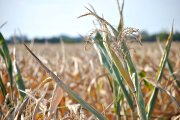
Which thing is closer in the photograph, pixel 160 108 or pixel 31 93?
pixel 31 93

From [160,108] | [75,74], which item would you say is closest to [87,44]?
[160,108]

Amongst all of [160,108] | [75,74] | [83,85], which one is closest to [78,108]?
[160,108]

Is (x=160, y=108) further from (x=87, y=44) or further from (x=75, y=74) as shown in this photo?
(x=87, y=44)

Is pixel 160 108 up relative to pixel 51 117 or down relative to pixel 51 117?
down

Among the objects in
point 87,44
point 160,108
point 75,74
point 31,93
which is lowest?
point 160,108

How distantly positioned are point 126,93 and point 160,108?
0.91m

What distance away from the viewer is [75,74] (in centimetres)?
238

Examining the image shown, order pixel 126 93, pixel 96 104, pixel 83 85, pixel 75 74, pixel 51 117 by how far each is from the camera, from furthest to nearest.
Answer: pixel 75 74
pixel 83 85
pixel 96 104
pixel 126 93
pixel 51 117

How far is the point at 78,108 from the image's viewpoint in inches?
34.9

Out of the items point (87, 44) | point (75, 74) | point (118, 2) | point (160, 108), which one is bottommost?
point (160, 108)

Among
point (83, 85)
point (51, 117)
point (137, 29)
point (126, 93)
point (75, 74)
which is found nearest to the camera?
point (137, 29)

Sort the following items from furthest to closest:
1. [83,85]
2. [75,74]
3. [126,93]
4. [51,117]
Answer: [75,74]
[83,85]
[126,93]
[51,117]

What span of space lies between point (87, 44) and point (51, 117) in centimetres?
22

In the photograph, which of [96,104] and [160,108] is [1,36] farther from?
[160,108]
